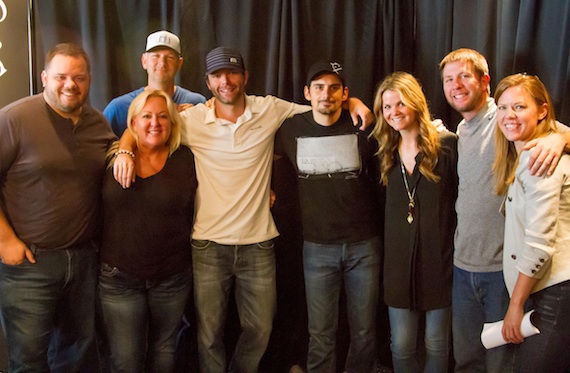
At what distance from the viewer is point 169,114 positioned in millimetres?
2141

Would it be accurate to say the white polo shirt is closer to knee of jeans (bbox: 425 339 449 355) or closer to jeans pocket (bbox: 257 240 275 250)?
jeans pocket (bbox: 257 240 275 250)

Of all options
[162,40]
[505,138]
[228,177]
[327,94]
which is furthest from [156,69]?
[505,138]

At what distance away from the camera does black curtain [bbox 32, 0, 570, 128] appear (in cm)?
273

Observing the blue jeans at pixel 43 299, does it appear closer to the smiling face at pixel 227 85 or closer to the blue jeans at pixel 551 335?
the smiling face at pixel 227 85

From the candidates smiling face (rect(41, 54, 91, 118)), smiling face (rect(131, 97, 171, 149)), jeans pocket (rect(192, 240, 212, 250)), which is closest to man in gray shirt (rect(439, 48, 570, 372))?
jeans pocket (rect(192, 240, 212, 250))

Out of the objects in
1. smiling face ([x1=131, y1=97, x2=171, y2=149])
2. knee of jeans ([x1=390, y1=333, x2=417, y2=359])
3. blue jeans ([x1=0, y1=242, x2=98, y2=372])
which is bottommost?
knee of jeans ([x1=390, y1=333, x2=417, y2=359])

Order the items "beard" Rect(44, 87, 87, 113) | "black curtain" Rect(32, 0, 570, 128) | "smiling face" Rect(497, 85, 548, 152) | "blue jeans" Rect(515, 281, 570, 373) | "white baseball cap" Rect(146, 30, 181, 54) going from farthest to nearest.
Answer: "black curtain" Rect(32, 0, 570, 128) → "white baseball cap" Rect(146, 30, 181, 54) → "beard" Rect(44, 87, 87, 113) → "smiling face" Rect(497, 85, 548, 152) → "blue jeans" Rect(515, 281, 570, 373)

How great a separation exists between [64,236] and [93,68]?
115 cm

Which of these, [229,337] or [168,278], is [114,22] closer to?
[168,278]

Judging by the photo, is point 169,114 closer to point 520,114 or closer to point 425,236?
point 425,236

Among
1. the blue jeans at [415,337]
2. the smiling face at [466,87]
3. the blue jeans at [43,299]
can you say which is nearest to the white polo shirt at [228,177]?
the blue jeans at [43,299]

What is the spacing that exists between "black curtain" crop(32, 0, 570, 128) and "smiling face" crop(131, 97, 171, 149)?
769mm

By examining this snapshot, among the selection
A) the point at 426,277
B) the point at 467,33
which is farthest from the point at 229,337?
the point at 467,33

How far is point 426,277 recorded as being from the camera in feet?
6.84
